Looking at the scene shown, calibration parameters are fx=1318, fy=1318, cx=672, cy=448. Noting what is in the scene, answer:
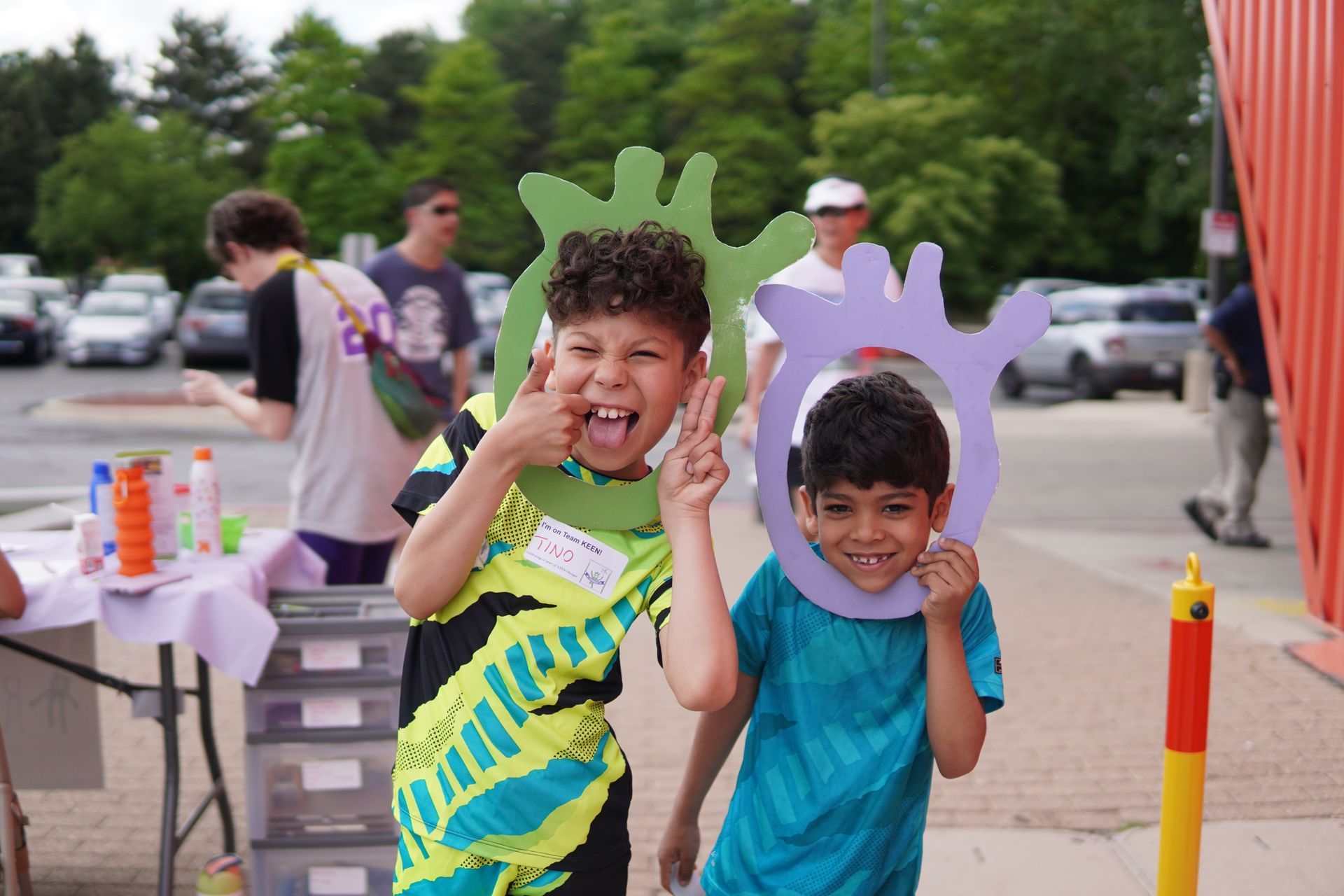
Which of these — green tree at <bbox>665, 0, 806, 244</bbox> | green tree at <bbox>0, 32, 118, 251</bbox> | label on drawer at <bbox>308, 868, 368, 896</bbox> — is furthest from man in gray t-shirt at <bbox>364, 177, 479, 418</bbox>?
green tree at <bbox>0, 32, 118, 251</bbox>

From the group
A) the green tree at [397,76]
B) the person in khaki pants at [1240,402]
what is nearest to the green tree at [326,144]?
Result: the green tree at [397,76]

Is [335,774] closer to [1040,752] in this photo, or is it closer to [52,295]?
[1040,752]

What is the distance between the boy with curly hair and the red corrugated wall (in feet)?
16.6

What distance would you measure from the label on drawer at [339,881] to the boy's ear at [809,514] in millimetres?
1829

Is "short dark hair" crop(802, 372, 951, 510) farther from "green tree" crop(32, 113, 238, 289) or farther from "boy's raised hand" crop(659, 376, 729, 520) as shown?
"green tree" crop(32, 113, 238, 289)

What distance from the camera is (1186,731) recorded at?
8.77 feet

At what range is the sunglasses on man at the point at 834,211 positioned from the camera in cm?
615

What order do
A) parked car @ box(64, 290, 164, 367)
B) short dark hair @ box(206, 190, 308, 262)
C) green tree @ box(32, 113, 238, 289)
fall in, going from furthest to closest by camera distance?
green tree @ box(32, 113, 238, 289) < parked car @ box(64, 290, 164, 367) < short dark hair @ box(206, 190, 308, 262)

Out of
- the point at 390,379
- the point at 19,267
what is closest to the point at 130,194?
the point at 19,267

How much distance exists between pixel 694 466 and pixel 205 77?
74032mm

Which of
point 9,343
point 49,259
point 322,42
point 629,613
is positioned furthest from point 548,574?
point 49,259

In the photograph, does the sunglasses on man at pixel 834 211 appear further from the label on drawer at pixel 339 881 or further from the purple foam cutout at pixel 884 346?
the purple foam cutout at pixel 884 346

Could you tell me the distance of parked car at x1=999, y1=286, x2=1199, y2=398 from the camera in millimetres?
19953

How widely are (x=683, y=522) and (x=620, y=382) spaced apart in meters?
0.22
